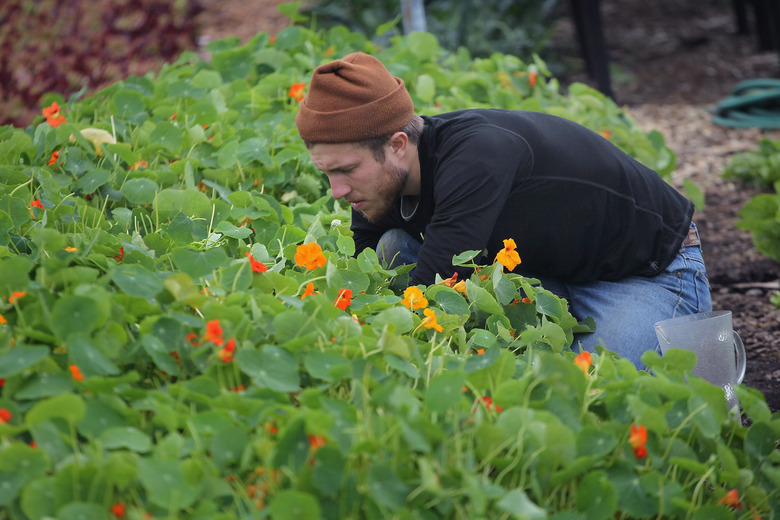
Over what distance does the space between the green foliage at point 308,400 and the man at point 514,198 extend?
0.62 feet

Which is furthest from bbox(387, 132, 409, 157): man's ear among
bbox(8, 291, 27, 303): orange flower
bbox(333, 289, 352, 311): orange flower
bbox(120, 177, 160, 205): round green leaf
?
bbox(8, 291, 27, 303): orange flower

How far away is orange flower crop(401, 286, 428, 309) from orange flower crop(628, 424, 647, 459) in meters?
0.52

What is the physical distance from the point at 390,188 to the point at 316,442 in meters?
0.99

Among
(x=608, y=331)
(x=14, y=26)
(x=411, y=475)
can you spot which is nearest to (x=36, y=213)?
(x=411, y=475)

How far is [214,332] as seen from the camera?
1.38 m

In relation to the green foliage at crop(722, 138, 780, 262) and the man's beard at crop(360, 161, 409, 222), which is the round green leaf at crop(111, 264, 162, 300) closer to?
the man's beard at crop(360, 161, 409, 222)

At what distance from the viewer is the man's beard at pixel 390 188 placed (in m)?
2.07

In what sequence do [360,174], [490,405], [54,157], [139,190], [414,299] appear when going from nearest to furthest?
[490,405], [414,299], [360,174], [139,190], [54,157]

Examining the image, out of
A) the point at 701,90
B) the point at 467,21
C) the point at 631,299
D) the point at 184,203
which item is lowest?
the point at 701,90

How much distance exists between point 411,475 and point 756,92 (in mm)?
4507

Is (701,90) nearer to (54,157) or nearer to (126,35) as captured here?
(126,35)

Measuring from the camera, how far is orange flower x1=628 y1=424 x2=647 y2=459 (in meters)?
1.34


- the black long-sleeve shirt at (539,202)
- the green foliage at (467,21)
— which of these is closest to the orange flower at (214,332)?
the black long-sleeve shirt at (539,202)

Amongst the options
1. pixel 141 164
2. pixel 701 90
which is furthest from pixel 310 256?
pixel 701 90
